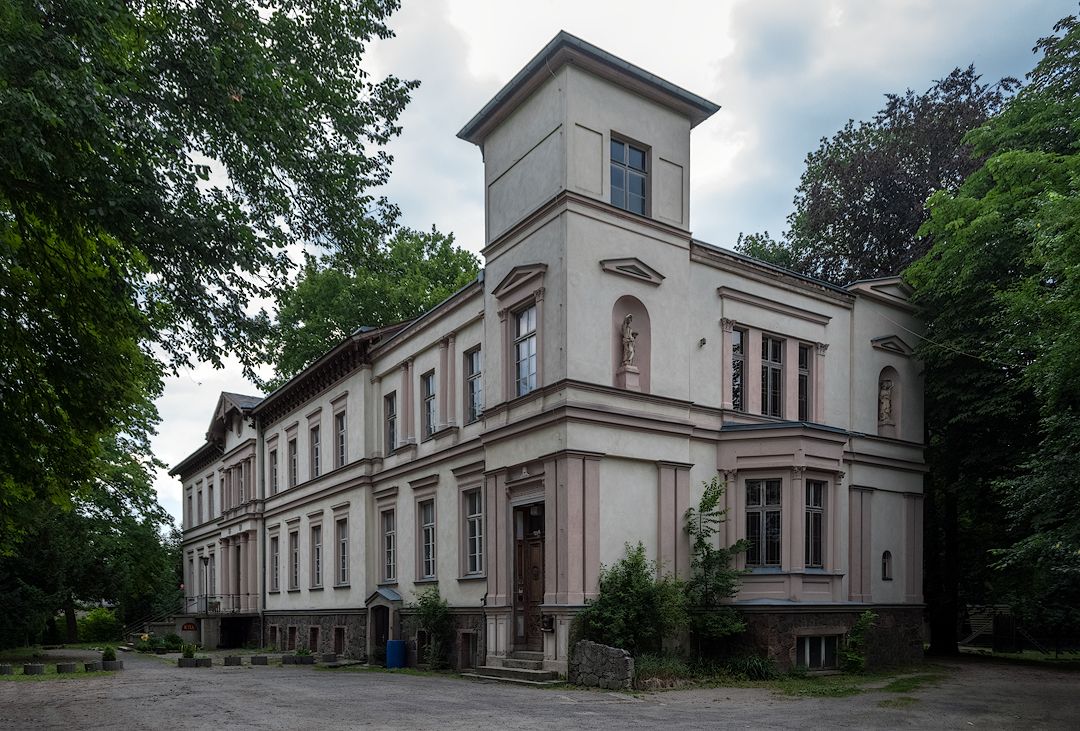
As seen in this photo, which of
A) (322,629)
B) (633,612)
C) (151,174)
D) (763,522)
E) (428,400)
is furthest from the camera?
(322,629)

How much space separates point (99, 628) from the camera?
50500mm

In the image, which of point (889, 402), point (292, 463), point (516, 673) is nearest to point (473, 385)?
point (516, 673)

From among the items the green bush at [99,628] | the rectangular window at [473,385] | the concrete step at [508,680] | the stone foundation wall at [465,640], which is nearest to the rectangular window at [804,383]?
the rectangular window at [473,385]

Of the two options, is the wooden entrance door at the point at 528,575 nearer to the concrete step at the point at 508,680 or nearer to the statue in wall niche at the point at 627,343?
the concrete step at the point at 508,680

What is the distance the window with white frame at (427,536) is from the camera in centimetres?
2338

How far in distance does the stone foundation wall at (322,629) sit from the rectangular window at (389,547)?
1.33 meters

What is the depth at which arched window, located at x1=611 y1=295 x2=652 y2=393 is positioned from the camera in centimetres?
1822

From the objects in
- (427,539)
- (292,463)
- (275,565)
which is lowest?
(275,565)

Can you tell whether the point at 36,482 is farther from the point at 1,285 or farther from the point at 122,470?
the point at 122,470

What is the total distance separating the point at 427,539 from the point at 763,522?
8.78m

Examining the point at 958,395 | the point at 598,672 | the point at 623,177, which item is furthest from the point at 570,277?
the point at 958,395

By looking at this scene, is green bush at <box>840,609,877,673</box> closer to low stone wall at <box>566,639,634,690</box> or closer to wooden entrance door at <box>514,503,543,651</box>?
low stone wall at <box>566,639,634,690</box>

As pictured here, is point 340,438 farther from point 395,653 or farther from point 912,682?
point 912,682

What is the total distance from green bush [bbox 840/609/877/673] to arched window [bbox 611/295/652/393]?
6628mm
